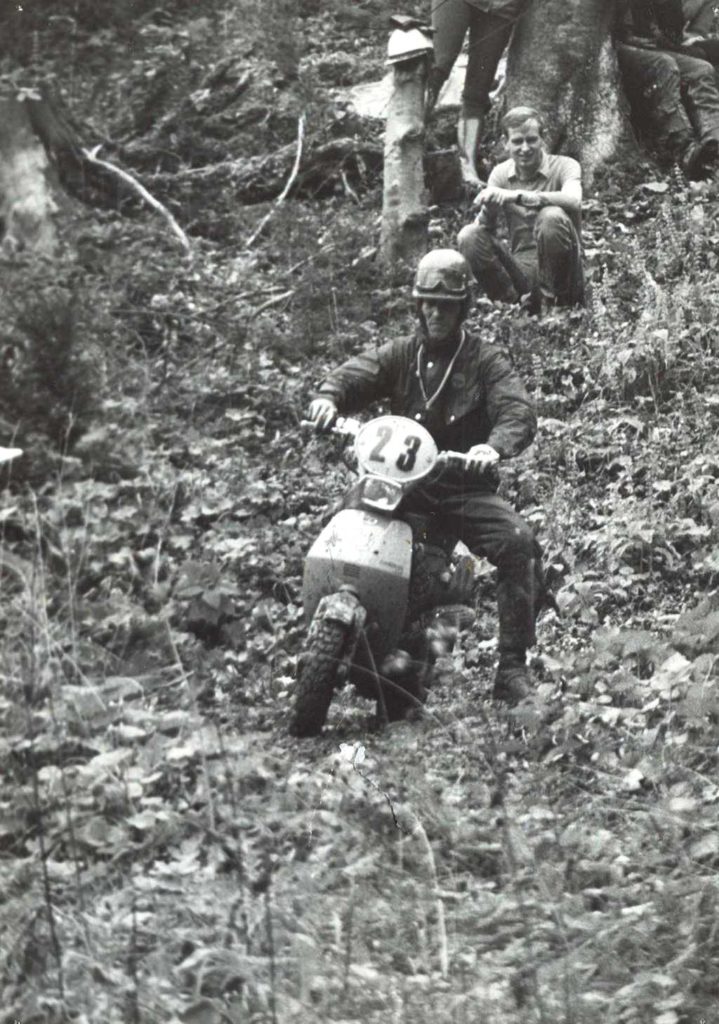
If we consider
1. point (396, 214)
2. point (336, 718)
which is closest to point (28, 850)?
point (336, 718)

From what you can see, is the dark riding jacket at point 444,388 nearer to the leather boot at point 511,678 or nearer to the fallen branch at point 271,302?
the leather boot at point 511,678

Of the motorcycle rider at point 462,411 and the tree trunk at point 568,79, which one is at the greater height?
the motorcycle rider at point 462,411

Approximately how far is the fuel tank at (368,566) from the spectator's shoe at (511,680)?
1.77 feet

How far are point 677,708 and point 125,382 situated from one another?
487 cm

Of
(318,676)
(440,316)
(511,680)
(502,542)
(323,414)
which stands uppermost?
(440,316)

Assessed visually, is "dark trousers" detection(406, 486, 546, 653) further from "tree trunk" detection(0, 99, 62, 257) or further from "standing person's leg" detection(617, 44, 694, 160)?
"standing person's leg" detection(617, 44, 694, 160)

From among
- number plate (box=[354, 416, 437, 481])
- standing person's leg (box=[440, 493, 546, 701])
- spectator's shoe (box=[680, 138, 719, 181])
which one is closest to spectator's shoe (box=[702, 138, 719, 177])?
spectator's shoe (box=[680, 138, 719, 181])

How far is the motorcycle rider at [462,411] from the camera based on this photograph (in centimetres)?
659

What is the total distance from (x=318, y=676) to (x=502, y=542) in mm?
964

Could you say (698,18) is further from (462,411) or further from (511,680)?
(511,680)

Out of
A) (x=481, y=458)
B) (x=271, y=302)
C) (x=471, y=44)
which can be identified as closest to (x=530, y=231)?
(x=271, y=302)

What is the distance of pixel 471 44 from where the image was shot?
39.0 ft

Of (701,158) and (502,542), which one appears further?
(701,158)

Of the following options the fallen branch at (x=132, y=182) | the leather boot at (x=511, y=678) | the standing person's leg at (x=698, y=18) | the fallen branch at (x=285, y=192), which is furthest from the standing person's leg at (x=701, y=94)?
the leather boot at (x=511, y=678)
